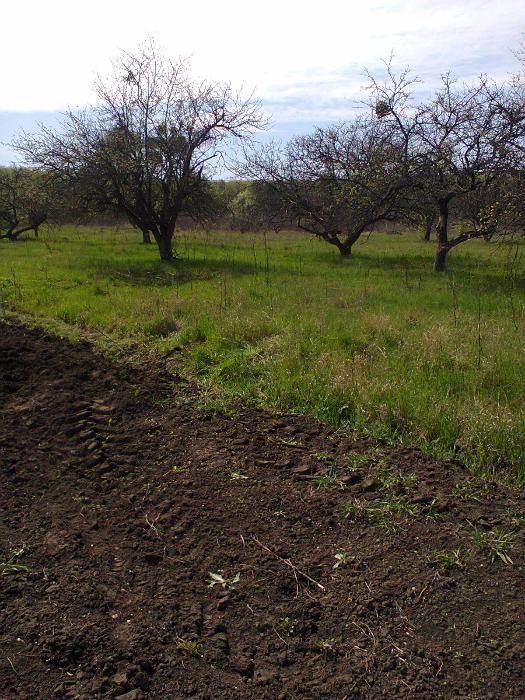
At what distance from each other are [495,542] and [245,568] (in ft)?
4.74

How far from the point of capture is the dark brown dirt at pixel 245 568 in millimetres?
2527

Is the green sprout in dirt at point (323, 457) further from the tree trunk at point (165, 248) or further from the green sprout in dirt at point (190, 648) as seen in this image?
the tree trunk at point (165, 248)

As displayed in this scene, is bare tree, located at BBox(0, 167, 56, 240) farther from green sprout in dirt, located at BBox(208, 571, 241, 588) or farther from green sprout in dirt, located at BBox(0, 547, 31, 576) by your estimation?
green sprout in dirt, located at BBox(208, 571, 241, 588)

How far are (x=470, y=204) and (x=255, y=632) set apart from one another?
1397cm

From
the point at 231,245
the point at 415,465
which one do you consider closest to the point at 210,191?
the point at 231,245

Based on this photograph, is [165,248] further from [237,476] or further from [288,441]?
[237,476]

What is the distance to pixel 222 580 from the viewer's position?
3143mm

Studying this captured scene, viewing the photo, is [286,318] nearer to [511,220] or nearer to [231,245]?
[511,220]

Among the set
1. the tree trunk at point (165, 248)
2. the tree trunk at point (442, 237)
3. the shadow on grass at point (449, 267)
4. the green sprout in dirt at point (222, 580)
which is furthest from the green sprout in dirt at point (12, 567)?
the tree trunk at point (165, 248)

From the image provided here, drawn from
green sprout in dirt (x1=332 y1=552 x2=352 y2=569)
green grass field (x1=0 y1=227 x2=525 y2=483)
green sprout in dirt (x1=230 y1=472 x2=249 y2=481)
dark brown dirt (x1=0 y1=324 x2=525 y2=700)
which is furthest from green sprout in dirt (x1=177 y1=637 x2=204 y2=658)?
green grass field (x1=0 y1=227 x2=525 y2=483)

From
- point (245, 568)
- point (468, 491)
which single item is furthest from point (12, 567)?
point (468, 491)

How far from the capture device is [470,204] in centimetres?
1473

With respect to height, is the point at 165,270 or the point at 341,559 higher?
the point at 165,270

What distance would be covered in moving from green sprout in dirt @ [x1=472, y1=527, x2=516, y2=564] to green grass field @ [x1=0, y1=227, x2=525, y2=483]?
73 cm
